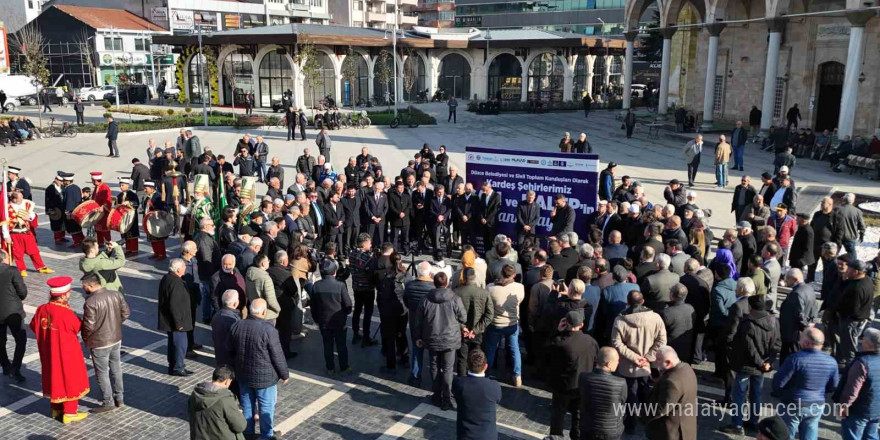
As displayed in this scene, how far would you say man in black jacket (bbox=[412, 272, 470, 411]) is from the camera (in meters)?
7.62

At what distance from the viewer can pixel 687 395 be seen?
589 centimetres

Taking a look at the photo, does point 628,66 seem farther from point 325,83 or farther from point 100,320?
point 100,320

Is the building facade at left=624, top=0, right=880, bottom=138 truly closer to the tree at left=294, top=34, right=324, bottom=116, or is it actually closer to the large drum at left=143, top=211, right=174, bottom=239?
the tree at left=294, top=34, right=324, bottom=116

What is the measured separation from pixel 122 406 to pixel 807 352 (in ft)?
24.4

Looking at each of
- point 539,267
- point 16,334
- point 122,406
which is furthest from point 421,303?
point 16,334

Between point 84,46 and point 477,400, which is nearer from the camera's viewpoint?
point 477,400

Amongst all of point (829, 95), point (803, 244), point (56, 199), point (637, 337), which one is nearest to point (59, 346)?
point (637, 337)

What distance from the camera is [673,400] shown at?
5.85m

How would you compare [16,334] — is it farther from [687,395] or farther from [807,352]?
[807,352]

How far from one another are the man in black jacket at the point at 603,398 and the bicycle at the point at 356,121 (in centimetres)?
3283

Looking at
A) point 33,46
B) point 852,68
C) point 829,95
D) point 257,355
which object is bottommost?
point 257,355

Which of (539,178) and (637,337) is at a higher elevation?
(539,178)

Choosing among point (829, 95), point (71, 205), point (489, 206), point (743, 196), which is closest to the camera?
point (489, 206)

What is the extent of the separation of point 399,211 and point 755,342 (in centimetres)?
807
